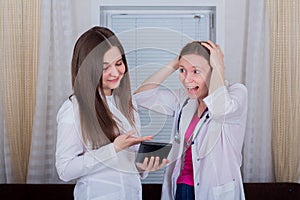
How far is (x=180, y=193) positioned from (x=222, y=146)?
251 mm

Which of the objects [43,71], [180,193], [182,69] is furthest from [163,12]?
[180,193]

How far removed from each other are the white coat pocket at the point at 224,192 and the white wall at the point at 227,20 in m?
0.77

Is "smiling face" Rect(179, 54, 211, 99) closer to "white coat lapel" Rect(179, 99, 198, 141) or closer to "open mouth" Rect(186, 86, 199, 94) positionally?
"open mouth" Rect(186, 86, 199, 94)

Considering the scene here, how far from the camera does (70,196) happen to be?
224 centimetres

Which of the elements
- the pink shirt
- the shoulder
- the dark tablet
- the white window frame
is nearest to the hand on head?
the shoulder

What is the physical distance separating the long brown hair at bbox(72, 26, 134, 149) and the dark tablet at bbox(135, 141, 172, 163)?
0.36 ft

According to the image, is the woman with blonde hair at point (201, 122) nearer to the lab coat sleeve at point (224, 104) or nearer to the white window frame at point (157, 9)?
the lab coat sleeve at point (224, 104)

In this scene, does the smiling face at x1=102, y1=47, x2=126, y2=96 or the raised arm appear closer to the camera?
the smiling face at x1=102, y1=47, x2=126, y2=96

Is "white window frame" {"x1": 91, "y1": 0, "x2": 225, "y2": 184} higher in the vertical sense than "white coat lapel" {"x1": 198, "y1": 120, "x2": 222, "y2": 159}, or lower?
higher

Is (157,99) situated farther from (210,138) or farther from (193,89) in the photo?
(210,138)

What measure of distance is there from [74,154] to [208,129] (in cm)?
51

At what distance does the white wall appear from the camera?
7.91ft

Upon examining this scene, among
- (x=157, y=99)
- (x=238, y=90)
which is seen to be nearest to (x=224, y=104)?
(x=238, y=90)

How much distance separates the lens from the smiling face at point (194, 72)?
65.0 inches
